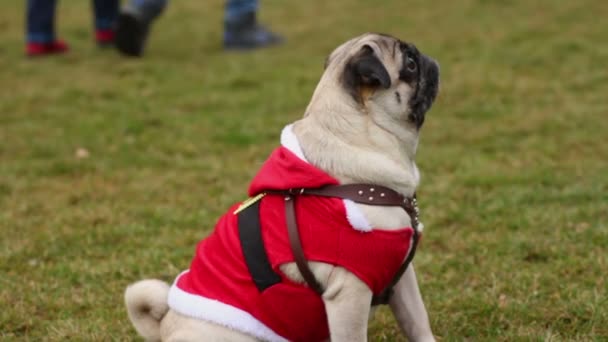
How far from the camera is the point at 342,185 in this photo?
3367 mm

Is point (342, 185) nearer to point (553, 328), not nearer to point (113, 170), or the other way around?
point (553, 328)

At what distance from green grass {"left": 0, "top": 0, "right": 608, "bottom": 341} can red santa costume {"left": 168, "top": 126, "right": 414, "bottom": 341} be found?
2.75ft

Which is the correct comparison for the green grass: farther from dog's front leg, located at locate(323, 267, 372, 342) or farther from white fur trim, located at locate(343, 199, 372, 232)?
white fur trim, located at locate(343, 199, 372, 232)

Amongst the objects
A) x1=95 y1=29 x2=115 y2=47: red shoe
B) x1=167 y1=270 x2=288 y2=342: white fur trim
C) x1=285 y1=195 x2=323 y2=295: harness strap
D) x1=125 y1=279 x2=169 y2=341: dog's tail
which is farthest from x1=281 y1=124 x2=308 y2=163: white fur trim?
x1=95 y1=29 x2=115 y2=47: red shoe

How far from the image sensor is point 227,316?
3461 millimetres

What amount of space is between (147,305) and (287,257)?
85 cm

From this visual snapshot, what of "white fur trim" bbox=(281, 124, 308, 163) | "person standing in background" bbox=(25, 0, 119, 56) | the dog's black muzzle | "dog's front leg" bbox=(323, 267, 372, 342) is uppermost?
the dog's black muzzle

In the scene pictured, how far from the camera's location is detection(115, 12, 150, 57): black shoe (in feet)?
33.6

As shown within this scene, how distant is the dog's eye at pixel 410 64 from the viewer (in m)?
3.57

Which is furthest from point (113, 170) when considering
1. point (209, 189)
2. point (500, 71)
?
point (500, 71)

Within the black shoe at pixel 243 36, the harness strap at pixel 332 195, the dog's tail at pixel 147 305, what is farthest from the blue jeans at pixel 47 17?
the harness strap at pixel 332 195

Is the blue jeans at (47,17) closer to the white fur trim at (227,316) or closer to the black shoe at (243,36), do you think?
the black shoe at (243,36)

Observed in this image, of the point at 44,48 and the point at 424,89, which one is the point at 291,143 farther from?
the point at 44,48

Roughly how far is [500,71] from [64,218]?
5504 millimetres
